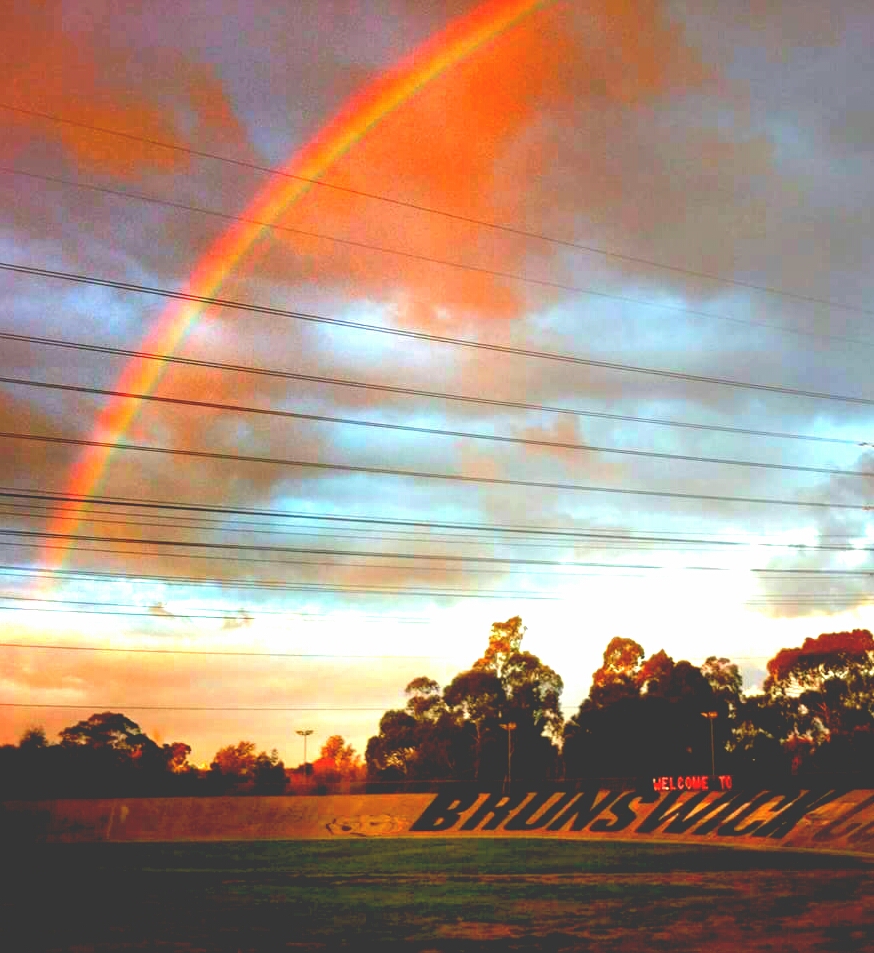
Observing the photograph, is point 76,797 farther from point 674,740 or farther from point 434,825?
point 674,740

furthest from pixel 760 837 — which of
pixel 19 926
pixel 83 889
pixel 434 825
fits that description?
pixel 19 926

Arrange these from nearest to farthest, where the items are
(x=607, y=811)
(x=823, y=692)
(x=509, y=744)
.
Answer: (x=607, y=811), (x=509, y=744), (x=823, y=692)

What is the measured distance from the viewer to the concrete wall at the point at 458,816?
210ft

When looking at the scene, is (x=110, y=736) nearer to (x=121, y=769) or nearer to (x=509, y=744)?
(x=121, y=769)

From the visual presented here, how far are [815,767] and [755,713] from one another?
354 inches

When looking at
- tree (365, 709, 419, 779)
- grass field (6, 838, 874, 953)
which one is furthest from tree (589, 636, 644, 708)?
grass field (6, 838, 874, 953)

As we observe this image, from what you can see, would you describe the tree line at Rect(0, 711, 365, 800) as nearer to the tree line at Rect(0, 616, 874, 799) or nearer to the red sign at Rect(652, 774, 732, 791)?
the tree line at Rect(0, 616, 874, 799)

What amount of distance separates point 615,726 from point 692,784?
59.8ft

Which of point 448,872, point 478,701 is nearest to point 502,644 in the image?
point 478,701

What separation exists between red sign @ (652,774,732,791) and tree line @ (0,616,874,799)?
47.8ft

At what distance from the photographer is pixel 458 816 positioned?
72938 mm

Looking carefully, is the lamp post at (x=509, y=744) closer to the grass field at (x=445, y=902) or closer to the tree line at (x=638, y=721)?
the tree line at (x=638, y=721)

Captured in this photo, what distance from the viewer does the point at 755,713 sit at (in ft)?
330

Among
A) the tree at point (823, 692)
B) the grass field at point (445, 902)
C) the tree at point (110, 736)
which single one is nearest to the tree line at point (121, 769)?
the tree at point (110, 736)
